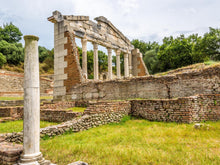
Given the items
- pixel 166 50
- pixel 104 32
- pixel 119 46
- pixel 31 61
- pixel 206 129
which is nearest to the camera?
pixel 31 61

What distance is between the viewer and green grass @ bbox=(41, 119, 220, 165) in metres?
3.57

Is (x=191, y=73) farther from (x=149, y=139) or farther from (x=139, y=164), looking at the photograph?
(x=139, y=164)

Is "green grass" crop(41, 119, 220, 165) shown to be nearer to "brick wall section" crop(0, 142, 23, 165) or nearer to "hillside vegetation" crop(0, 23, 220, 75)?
"brick wall section" crop(0, 142, 23, 165)

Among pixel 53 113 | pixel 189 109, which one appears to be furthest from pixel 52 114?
pixel 189 109

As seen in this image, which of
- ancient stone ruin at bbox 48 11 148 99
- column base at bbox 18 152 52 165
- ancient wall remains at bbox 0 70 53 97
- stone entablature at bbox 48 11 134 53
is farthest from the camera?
ancient wall remains at bbox 0 70 53 97

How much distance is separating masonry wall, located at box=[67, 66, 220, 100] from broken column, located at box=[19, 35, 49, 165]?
6877 millimetres

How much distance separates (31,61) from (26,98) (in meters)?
0.80

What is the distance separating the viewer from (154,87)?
9.36 meters

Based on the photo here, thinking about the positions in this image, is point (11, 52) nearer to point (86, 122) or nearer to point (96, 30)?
point (96, 30)

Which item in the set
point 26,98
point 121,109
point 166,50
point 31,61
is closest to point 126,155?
point 26,98

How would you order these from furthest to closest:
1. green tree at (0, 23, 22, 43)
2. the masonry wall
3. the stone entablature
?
green tree at (0, 23, 22, 43), the stone entablature, the masonry wall

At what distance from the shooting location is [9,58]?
33.5 metres

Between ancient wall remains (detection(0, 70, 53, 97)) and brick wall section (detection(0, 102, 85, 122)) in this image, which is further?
ancient wall remains (detection(0, 70, 53, 97))

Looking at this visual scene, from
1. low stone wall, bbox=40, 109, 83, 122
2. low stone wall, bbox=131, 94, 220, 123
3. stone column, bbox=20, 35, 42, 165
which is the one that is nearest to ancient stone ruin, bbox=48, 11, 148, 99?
low stone wall, bbox=40, 109, 83, 122
